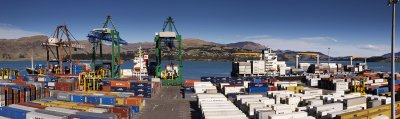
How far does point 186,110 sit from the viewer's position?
43.8 metres

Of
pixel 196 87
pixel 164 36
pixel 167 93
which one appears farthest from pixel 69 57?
pixel 196 87

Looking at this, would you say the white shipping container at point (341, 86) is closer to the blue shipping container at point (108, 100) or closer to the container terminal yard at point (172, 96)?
the container terminal yard at point (172, 96)

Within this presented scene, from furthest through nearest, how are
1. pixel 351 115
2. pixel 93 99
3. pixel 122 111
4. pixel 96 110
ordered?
1. pixel 93 99
2. pixel 122 111
3. pixel 96 110
4. pixel 351 115

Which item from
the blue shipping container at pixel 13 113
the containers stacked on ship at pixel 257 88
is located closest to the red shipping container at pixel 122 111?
the blue shipping container at pixel 13 113

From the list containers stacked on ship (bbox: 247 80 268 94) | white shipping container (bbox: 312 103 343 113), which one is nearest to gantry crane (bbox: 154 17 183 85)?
containers stacked on ship (bbox: 247 80 268 94)

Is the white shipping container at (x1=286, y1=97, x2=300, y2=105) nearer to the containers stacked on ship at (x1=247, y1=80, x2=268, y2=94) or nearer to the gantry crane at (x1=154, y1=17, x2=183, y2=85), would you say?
the containers stacked on ship at (x1=247, y1=80, x2=268, y2=94)

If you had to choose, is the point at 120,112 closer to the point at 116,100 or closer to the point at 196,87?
the point at 116,100

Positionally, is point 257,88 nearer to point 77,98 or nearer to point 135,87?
point 135,87

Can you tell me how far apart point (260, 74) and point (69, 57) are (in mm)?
55775

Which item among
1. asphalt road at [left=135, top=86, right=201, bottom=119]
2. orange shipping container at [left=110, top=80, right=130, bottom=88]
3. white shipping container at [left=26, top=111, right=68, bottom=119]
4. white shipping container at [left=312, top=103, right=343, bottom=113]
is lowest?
asphalt road at [left=135, top=86, right=201, bottom=119]

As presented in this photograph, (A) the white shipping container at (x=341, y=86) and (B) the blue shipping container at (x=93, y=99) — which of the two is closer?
(B) the blue shipping container at (x=93, y=99)

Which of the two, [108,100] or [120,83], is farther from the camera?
[120,83]

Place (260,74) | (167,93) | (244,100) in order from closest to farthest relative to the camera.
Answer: (244,100), (167,93), (260,74)

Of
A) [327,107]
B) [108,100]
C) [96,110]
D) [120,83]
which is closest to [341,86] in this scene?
[327,107]
